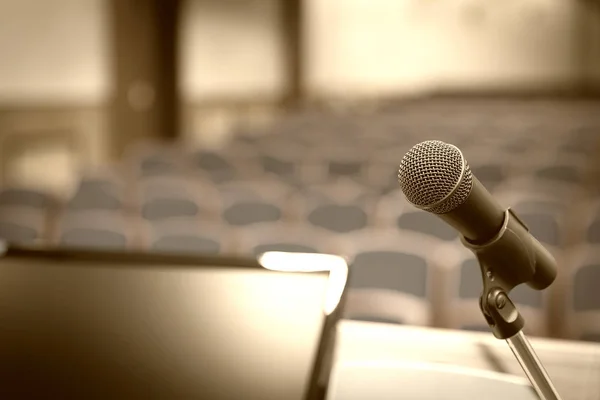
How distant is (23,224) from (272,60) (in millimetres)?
8070

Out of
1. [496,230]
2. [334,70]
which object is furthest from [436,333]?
[334,70]

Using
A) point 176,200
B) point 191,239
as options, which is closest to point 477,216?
A: point 191,239

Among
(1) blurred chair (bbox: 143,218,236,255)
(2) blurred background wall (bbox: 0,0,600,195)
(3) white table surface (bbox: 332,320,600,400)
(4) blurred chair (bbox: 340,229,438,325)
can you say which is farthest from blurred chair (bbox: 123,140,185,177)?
(3) white table surface (bbox: 332,320,600,400)

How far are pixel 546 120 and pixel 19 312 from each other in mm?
7425

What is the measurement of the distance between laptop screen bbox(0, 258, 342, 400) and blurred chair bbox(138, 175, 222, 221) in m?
2.62

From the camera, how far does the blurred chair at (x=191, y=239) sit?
9.00 ft

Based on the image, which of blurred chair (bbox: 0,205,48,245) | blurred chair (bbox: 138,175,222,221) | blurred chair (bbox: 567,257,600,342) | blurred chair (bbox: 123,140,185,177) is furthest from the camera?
blurred chair (bbox: 123,140,185,177)

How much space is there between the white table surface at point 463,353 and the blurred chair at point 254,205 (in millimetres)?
2159

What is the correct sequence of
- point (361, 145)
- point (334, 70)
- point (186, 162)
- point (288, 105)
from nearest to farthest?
1. point (186, 162)
2. point (361, 145)
3. point (288, 105)
4. point (334, 70)

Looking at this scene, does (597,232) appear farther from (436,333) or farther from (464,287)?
(436,333)

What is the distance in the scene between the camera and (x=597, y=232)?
276 cm

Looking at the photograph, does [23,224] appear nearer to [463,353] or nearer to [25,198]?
[25,198]

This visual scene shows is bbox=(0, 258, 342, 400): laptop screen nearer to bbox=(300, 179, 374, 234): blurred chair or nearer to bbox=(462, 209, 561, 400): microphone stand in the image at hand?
bbox=(462, 209, 561, 400): microphone stand

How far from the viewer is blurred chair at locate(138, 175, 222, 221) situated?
3484mm
